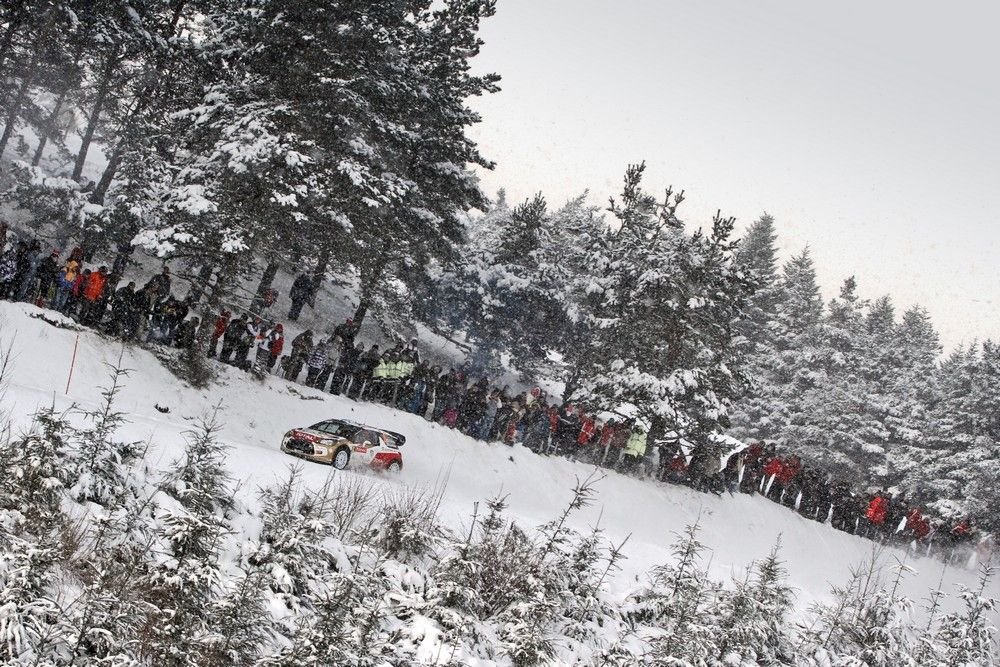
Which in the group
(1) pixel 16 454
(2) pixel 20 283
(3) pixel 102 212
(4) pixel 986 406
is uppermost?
(4) pixel 986 406

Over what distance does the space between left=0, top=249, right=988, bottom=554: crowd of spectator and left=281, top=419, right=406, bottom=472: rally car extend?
12.7 ft

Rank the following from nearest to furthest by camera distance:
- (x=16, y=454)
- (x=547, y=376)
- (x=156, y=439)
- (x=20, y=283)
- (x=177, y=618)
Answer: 1. (x=177, y=618)
2. (x=16, y=454)
3. (x=156, y=439)
4. (x=20, y=283)
5. (x=547, y=376)

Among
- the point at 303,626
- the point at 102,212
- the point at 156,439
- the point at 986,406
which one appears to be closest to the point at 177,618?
the point at 303,626

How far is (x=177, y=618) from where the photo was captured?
5.89m

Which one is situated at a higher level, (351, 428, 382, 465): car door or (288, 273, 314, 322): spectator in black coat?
(288, 273, 314, 322): spectator in black coat

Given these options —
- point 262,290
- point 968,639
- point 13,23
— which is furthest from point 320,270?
point 968,639

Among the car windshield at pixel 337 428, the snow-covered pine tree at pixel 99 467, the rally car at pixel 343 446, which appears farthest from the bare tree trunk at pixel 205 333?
the snow-covered pine tree at pixel 99 467

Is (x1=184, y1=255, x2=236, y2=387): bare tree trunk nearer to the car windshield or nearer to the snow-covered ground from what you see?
the snow-covered ground

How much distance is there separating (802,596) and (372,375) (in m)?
13.1

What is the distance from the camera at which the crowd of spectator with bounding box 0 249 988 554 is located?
16.6m

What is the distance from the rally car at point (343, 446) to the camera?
15344 millimetres

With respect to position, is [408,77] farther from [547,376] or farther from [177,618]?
[547,376]

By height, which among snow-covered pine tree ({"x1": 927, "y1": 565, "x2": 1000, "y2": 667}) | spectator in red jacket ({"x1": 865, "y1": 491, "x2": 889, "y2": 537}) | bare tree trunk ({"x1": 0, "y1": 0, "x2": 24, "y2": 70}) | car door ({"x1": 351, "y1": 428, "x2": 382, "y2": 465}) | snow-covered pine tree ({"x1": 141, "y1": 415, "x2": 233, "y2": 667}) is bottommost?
snow-covered pine tree ({"x1": 141, "y1": 415, "x2": 233, "y2": 667})

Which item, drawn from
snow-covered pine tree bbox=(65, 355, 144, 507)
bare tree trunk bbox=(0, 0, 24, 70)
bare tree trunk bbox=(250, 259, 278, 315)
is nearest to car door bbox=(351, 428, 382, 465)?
snow-covered pine tree bbox=(65, 355, 144, 507)
